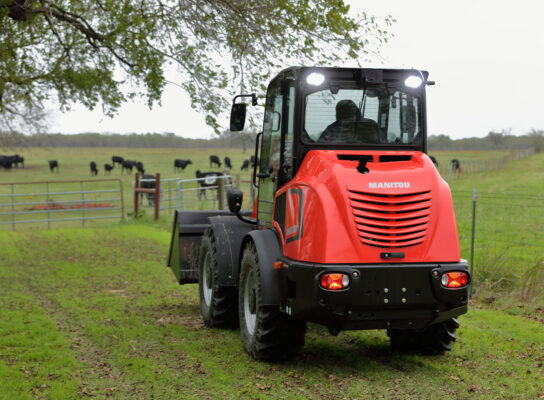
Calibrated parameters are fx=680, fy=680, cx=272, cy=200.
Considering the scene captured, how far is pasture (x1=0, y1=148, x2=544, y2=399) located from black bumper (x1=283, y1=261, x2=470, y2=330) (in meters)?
0.56

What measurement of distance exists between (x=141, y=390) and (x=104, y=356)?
1289mm

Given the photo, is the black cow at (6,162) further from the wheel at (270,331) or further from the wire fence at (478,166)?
the wheel at (270,331)

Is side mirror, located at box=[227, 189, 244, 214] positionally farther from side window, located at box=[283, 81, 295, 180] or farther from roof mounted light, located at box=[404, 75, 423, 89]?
roof mounted light, located at box=[404, 75, 423, 89]

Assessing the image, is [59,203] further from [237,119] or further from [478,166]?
[478,166]

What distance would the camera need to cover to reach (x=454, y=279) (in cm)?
582

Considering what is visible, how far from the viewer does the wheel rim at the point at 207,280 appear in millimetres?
8273

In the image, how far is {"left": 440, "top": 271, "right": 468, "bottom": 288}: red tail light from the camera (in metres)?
5.78

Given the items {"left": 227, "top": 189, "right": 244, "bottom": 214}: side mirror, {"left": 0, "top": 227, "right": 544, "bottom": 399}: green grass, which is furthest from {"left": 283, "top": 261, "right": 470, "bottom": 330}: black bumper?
{"left": 227, "top": 189, "right": 244, "bottom": 214}: side mirror

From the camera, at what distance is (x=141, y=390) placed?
5691mm

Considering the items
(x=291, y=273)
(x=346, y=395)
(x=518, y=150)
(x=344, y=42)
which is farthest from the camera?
(x=518, y=150)

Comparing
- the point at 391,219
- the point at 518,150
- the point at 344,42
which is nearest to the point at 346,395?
the point at 391,219

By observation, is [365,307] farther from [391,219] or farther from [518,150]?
[518,150]

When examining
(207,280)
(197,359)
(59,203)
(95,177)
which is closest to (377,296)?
(197,359)

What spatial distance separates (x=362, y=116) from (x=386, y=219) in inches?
47.6
